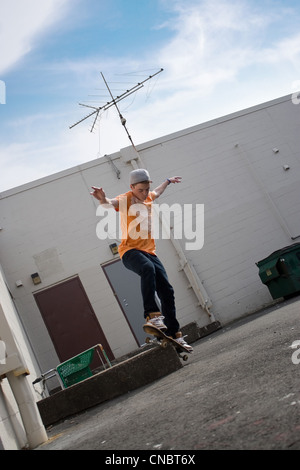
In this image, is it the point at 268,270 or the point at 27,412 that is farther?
the point at 268,270

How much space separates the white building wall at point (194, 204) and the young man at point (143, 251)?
861 cm

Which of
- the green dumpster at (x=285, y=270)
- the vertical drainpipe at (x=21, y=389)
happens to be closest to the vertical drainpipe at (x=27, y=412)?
the vertical drainpipe at (x=21, y=389)

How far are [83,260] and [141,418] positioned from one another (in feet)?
38.3

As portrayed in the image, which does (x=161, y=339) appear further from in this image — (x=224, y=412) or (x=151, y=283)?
(x=224, y=412)

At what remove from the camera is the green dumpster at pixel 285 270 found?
13.2 m

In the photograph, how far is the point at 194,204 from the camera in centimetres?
1633

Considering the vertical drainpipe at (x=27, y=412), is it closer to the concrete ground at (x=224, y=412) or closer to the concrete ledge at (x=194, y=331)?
the concrete ground at (x=224, y=412)

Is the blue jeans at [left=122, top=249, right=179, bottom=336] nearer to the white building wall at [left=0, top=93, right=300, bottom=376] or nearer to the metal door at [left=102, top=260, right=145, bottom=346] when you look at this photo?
the metal door at [left=102, top=260, right=145, bottom=346]

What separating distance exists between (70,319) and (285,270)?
5.92m

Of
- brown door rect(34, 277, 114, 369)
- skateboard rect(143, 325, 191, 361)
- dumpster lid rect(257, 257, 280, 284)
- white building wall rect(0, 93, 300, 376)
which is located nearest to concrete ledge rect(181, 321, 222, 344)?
white building wall rect(0, 93, 300, 376)

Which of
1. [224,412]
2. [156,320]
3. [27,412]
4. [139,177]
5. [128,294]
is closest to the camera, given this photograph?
[224,412]

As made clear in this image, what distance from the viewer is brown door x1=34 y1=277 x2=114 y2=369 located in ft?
47.0

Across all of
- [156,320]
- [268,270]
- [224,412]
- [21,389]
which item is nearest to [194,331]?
[268,270]

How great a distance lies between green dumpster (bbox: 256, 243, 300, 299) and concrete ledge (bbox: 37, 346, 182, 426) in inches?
313
